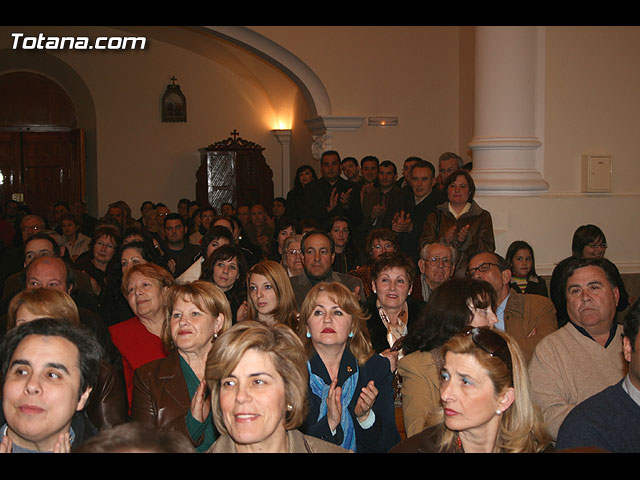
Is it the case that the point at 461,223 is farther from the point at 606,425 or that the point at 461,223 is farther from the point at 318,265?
the point at 606,425

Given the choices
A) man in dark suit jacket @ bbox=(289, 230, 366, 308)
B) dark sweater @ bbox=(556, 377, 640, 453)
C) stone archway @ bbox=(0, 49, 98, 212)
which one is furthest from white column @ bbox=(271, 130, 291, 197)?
dark sweater @ bbox=(556, 377, 640, 453)

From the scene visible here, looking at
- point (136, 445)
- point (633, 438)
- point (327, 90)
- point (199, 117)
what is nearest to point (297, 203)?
point (327, 90)

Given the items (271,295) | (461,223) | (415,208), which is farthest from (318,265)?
(415,208)

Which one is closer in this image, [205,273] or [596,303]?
[596,303]

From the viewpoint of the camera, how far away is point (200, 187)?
1217 centimetres

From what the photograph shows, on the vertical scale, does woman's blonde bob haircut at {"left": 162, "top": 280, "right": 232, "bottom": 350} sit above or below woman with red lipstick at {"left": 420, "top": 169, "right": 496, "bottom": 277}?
below

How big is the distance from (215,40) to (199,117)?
1551 millimetres

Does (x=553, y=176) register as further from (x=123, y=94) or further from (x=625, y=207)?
(x=123, y=94)

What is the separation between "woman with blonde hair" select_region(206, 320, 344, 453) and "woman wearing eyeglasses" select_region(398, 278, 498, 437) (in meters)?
0.72

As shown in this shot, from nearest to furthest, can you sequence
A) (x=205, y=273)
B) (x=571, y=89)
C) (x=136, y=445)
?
(x=136, y=445) → (x=205, y=273) → (x=571, y=89)

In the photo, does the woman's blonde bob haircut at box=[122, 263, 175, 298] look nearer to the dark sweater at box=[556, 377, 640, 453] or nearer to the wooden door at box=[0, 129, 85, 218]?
the dark sweater at box=[556, 377, 640, 453]

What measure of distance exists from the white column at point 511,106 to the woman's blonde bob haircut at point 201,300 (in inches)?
126

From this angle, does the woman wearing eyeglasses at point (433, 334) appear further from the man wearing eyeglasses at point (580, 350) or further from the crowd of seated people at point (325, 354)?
the man wearing eyeglasses at point (580, 350)

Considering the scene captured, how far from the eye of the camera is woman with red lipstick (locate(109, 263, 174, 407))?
3.75 metres
